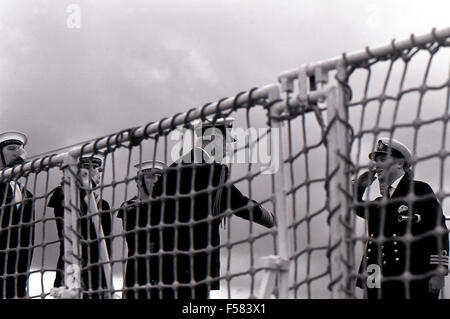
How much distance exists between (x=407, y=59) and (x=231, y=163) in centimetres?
100

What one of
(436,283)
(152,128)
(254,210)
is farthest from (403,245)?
(152,128)

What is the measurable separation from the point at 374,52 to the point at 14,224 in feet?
11.6

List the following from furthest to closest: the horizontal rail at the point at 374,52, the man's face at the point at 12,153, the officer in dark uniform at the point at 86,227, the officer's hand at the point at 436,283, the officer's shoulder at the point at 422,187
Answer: the man's face at the point at 12,153 → the officer's shoulder at the point at 422,187 → the officer's hand at the point at 436,283 → the officer in dark uniform at the point at 86,227 → the horizontal rail at the point at 374,52

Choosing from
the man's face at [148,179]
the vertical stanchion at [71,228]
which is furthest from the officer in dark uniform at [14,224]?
the man's face at [148,179]

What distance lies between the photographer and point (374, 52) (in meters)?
3.14

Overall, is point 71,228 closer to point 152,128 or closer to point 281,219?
point 152,128

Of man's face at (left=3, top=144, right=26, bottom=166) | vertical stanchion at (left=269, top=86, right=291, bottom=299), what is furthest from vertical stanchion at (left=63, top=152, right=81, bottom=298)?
man's face at (left=3, top=144, right=26, bottom=166)

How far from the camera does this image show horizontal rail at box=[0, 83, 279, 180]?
355 centimetres

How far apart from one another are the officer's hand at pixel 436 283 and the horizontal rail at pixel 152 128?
6.68ft

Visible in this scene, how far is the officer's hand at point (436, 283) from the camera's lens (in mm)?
4871

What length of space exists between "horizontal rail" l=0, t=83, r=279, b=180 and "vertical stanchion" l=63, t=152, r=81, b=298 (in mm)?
95

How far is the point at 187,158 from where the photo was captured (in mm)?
4719

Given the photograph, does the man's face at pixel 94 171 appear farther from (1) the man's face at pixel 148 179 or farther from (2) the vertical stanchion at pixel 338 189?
(2) the vertical stanchion at pixel 338 189
